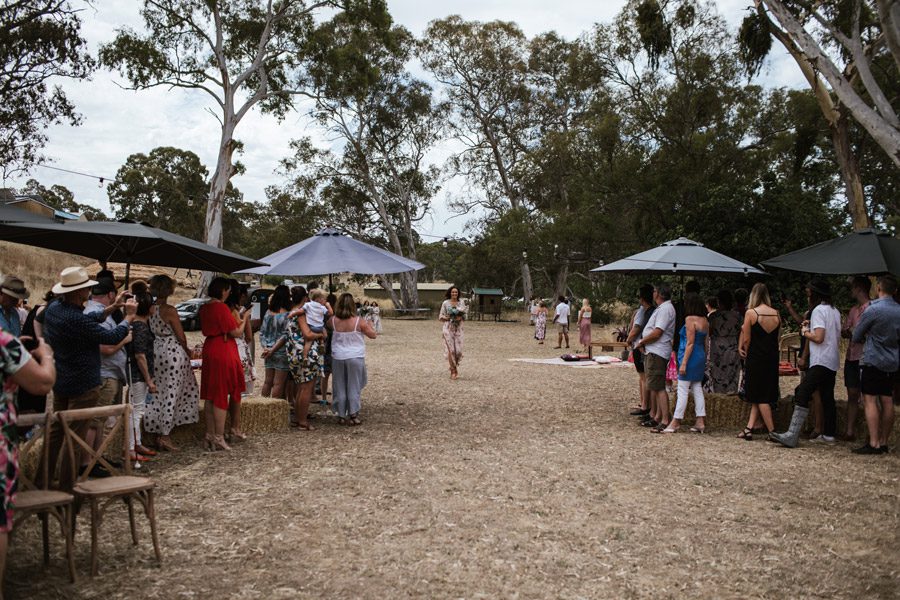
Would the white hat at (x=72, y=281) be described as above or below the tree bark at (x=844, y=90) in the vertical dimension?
below

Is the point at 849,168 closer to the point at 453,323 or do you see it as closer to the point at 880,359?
the point at 453,323

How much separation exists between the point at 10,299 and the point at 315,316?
359 cm

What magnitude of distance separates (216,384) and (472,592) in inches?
153

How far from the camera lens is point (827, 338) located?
716cm

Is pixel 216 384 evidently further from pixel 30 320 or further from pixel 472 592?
pixel 472 592

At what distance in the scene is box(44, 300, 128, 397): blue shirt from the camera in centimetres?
501

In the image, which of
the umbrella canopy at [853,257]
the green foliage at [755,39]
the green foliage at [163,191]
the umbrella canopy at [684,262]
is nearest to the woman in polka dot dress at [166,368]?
the umbrella canopy at [684,262]

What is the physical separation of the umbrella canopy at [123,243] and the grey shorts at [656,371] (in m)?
4.65

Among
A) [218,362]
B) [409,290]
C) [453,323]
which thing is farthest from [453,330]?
[409,290]

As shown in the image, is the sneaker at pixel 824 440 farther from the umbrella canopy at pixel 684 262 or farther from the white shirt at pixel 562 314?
the white shirt at pixel 562 314

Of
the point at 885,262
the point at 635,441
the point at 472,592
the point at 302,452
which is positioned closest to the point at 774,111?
the point at 885,262

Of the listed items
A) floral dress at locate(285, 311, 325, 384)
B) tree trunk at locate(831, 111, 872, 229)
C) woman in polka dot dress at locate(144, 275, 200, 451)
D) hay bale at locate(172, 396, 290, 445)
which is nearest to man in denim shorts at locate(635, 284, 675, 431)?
floral dress at locate(285, 311, 325, 384)

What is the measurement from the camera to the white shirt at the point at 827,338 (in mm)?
7133

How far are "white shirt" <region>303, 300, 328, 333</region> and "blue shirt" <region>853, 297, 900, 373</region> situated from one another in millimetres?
5852
